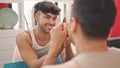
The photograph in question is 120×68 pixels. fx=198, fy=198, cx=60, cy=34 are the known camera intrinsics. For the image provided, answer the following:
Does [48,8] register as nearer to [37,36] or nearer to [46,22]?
[46,22]

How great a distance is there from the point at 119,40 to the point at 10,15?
203cm

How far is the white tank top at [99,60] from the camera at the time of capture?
663 mm

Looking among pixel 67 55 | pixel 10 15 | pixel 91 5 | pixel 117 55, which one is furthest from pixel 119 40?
pixel 10 15

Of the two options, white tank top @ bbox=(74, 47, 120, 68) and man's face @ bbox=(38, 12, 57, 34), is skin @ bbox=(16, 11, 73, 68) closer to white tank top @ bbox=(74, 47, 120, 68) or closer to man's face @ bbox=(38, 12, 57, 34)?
man's face @ bbox=(38, 12, 57, 34)

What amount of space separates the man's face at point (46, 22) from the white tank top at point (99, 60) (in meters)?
1.09

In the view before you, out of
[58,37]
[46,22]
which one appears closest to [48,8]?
[46,22]

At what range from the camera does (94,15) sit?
662 millimetres

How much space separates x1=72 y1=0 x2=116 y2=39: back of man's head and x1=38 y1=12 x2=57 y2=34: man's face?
3.54 ft

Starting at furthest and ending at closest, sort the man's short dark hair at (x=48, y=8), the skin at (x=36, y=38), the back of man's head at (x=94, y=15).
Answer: the man's short dark hair at (x=48, y=8) → the skin at (x=36, y=38) → the back of man's head at (x=94, y=15)

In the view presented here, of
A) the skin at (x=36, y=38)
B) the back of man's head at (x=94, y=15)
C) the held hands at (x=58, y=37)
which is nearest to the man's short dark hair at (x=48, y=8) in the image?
the skin at (x=36, y=38)

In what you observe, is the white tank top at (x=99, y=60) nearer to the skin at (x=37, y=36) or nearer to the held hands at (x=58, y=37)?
the held hands at (x=58, y=37)

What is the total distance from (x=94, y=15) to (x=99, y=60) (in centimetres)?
15

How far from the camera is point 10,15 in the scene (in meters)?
2.99

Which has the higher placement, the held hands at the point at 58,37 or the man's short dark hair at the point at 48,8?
the man's short dark hair at the point at 48,8
